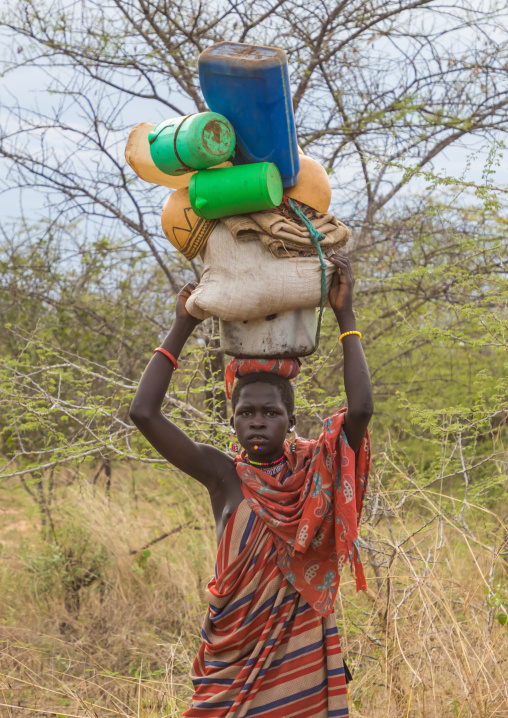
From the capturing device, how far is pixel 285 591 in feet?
6.43

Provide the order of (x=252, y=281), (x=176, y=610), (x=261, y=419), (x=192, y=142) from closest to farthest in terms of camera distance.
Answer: (x=192, y=142), (x=252, y=281), (x=261, y=419), (x=176, y=610)

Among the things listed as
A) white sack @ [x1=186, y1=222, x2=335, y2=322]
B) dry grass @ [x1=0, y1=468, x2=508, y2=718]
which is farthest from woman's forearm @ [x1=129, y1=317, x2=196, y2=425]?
dry grass @ [x1=0, y1=468, x2=508, y2=718]

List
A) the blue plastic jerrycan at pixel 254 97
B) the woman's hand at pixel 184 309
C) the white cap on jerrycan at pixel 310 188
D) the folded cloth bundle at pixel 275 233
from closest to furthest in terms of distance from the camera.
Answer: the blue plastic jerrycan at pixel 254 97 → the folded cloth bundle at pixel 275 233 → the white cap on jerrycan at pixel 310 188 → the woman's hand at pixel 184 309

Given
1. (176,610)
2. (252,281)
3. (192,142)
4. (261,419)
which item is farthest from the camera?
(176,610)

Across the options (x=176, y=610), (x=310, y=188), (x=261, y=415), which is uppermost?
(x=310, y=188)

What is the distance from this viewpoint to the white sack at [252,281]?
190 centimetres

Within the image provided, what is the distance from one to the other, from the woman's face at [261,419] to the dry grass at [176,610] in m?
0.86

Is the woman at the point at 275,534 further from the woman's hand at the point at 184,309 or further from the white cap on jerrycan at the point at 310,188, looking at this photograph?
the white cap on jerrycan at the point at 310,188

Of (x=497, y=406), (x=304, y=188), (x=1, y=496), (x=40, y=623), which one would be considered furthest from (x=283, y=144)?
(x=1, y=496)

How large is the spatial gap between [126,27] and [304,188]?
3849 mm

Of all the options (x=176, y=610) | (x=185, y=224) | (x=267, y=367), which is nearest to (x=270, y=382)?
(x=267, y=367)

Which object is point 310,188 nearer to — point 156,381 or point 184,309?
point 184,309

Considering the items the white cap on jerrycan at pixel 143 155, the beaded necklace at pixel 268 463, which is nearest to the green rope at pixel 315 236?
the white cap on jerrycan at pixel 143 155

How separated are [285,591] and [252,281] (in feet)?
2.77
